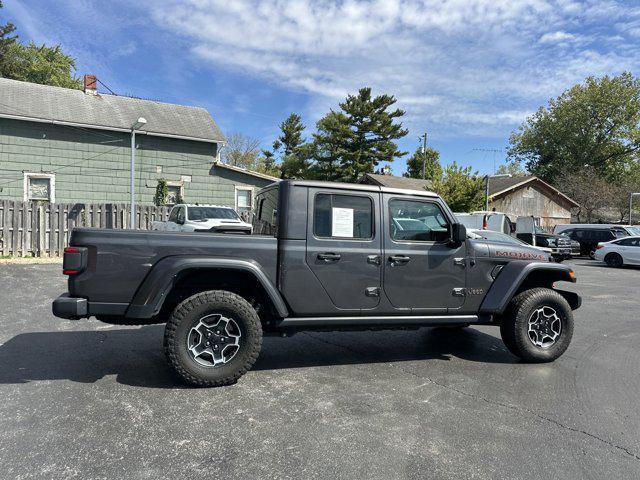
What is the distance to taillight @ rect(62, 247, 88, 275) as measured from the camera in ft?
12.3

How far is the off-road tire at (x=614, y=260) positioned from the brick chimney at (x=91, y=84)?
2366 centimetres

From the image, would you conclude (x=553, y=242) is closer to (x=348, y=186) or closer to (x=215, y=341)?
(x=348, y=186)

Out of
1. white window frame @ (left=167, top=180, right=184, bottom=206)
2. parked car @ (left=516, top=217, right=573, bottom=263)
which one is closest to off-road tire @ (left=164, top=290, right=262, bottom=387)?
white window frame @ (left=167, top=180, right=184, bottom=206)

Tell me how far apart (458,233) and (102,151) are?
56.6 feet

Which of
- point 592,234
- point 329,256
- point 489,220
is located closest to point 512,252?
point 329,256

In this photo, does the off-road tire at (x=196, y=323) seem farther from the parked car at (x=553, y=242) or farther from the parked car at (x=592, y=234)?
the parked car at (x=592, y=234)

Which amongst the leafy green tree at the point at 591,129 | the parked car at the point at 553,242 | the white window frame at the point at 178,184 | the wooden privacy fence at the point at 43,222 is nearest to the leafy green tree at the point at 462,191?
the parked car at the point at 553,242

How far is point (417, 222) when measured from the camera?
4.75 metres

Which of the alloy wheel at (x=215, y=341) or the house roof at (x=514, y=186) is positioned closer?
the alloy wheel at (x=215, y=341)

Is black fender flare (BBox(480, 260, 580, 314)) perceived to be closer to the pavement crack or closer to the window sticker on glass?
the pavement crack

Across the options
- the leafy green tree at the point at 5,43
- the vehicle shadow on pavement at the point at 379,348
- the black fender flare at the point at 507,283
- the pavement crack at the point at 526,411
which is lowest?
the pavement crack at the point at 526,411

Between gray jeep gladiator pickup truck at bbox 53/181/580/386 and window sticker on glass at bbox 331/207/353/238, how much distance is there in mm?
10

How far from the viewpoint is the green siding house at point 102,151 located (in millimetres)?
16797

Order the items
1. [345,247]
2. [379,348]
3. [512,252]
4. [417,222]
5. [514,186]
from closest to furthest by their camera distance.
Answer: [345,247] < [417,222] < [512,252] < [379,348] < [514,186]
